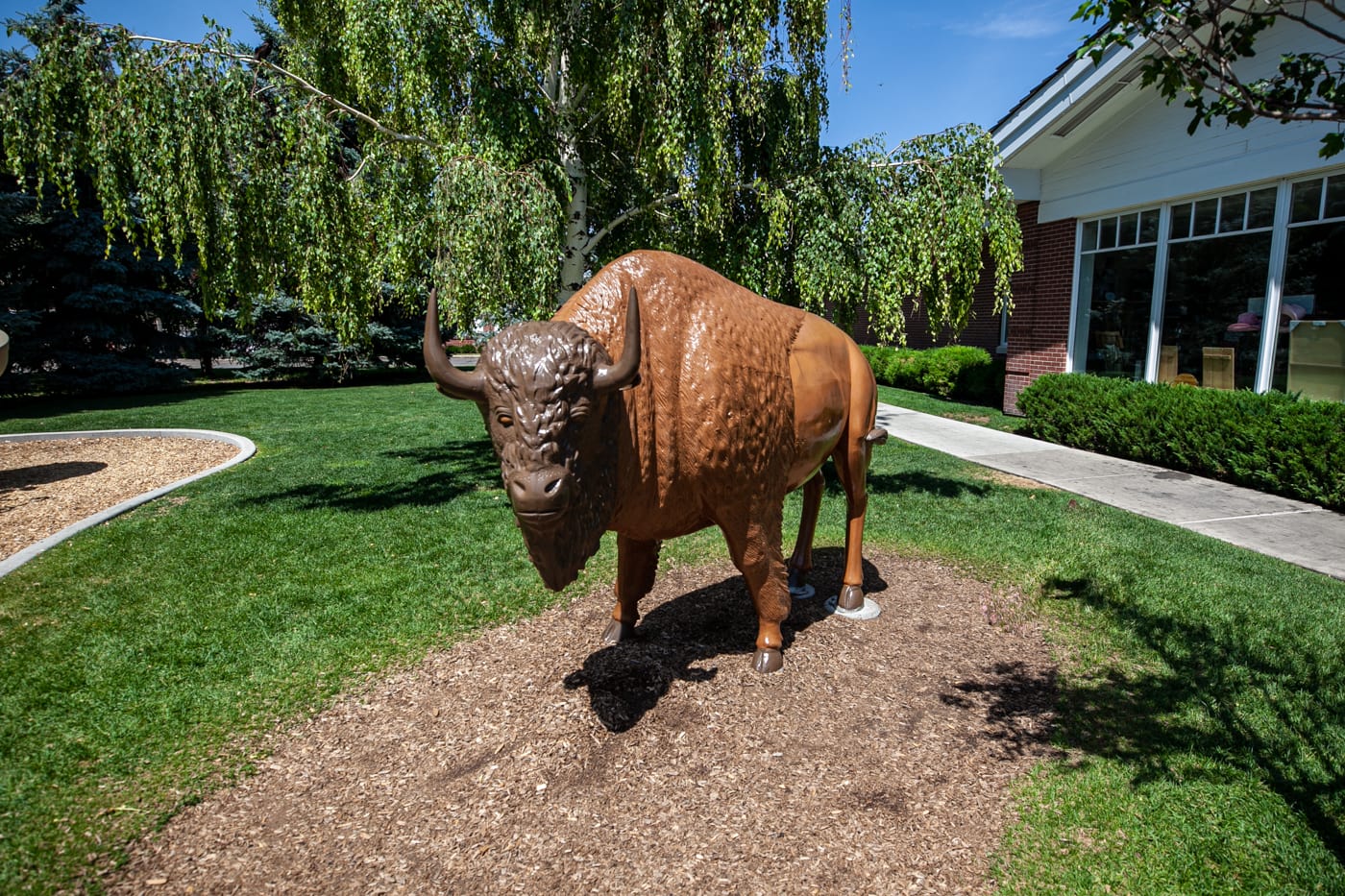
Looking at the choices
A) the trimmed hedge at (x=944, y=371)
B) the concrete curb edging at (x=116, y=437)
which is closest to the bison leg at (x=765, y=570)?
the concrete curb edging at (x=116, y=437)

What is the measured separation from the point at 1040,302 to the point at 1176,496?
6.35 meters

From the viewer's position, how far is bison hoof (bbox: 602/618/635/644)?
4402mm

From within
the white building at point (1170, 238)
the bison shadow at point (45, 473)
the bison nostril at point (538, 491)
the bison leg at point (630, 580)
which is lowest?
the bison shadow at point (45, 473)

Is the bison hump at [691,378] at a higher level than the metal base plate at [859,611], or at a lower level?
higher

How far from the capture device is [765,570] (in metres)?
3.85

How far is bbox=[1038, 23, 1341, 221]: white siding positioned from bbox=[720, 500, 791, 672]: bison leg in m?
9.22

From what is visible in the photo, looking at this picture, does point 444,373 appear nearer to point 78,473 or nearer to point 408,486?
point 408,486

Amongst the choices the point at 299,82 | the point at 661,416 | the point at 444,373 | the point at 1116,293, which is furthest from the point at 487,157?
the point at 1116,293

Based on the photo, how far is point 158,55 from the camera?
22.0 ft

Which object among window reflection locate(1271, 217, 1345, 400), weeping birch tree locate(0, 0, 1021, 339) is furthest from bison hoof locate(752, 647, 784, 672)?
window reflection locate(1271, 217, 1345, 400)

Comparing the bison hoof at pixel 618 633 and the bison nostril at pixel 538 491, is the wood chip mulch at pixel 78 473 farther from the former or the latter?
the bison nostril at pixel 538 491

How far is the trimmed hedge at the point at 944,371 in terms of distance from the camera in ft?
53.5

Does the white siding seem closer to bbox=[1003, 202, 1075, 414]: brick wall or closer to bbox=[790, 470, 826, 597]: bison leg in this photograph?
bbox=[1003, 202, 1075, 414]: brick wall

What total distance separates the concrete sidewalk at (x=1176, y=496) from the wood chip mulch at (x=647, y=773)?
12.4ft
